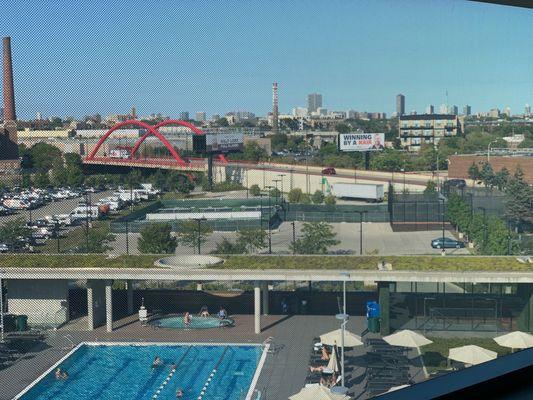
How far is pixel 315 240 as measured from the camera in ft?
20.4

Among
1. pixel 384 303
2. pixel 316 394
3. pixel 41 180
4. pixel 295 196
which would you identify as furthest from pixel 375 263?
pixel 295 196

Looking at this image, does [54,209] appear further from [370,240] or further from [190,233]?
[370,240]

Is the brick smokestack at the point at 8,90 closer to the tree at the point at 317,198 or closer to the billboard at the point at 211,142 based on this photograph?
the billboard at the point at 211,142

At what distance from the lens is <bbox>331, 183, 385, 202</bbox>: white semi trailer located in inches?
391

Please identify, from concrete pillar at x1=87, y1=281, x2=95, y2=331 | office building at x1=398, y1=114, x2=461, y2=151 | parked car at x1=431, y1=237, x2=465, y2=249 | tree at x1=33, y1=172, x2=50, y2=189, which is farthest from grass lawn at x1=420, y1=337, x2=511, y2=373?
office building at x1=398, y1=114, x2=461, y2=151

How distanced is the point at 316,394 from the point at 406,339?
1.39m

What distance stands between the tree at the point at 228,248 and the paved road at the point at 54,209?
7.08 ft

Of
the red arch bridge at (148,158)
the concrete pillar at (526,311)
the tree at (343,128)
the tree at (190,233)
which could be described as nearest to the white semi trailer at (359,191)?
the tree at (343,128)

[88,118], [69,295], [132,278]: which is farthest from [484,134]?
[88,118]

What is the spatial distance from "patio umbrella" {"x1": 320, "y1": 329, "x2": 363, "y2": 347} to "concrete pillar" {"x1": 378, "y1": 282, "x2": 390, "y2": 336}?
333 millimetres

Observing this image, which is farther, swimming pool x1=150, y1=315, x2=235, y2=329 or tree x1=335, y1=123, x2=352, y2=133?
tree x1=335, y1=123, x2=352, y2=133

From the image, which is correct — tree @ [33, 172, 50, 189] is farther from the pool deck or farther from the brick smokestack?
the pool deck

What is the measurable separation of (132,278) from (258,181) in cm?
392

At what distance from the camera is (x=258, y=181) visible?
8.04 metres
